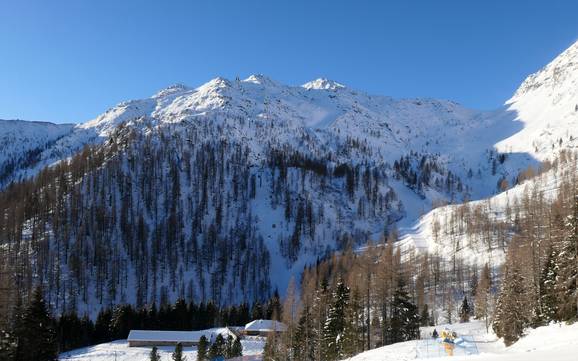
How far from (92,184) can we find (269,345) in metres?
145

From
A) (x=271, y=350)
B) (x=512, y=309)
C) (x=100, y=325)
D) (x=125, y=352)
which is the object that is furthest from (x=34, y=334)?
(x=100, y=325)

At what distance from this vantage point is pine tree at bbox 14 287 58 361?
48375mm

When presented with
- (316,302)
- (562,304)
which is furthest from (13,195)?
(562,304)

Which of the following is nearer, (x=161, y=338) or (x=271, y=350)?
(x=271, y=350)

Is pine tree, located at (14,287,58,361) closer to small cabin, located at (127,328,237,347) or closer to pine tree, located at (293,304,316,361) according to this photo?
pine tree, located at (293,304,316,361)

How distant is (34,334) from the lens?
4922cm

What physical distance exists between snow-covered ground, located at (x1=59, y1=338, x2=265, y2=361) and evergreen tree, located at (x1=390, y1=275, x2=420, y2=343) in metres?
36.1

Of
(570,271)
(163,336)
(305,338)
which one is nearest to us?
(570,271)

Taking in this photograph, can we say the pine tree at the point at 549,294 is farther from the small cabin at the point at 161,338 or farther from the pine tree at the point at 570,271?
the small cabin at the point at 161,338

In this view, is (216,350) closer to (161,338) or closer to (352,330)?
(352,330)

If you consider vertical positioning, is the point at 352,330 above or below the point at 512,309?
below

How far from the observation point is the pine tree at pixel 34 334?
159ft

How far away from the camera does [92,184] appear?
188875mm

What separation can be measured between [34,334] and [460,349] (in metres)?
42.7
